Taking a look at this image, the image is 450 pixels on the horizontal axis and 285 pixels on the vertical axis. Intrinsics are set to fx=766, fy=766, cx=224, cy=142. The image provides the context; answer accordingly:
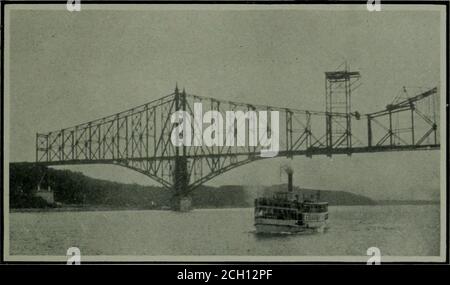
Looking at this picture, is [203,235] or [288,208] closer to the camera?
[203,235]

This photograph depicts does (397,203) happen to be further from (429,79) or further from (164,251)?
(164,251)

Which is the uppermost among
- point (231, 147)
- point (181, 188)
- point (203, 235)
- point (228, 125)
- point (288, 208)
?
point (228, 125)

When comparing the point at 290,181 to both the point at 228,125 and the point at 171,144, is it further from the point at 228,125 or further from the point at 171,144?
the point at 171,144

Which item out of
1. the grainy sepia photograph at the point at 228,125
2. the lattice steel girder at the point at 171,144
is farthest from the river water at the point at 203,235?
the lattice steel girder at the point at 171,144

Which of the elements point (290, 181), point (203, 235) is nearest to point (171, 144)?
point (203, 235)

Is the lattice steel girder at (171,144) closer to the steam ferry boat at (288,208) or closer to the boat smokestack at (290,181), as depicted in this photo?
the boat smokestack at (290,181)

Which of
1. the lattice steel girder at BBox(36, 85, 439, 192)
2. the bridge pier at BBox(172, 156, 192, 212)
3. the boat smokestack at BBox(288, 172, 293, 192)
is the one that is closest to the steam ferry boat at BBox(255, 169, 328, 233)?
the boat smokestack at BBox(288, 172, 293, 192)

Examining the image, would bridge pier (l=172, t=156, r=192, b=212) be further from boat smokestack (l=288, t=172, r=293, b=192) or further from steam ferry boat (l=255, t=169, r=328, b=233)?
boat smokestack (l=288, t=172, r=293, b=192)

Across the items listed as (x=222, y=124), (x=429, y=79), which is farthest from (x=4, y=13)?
(x=429, y=79)
